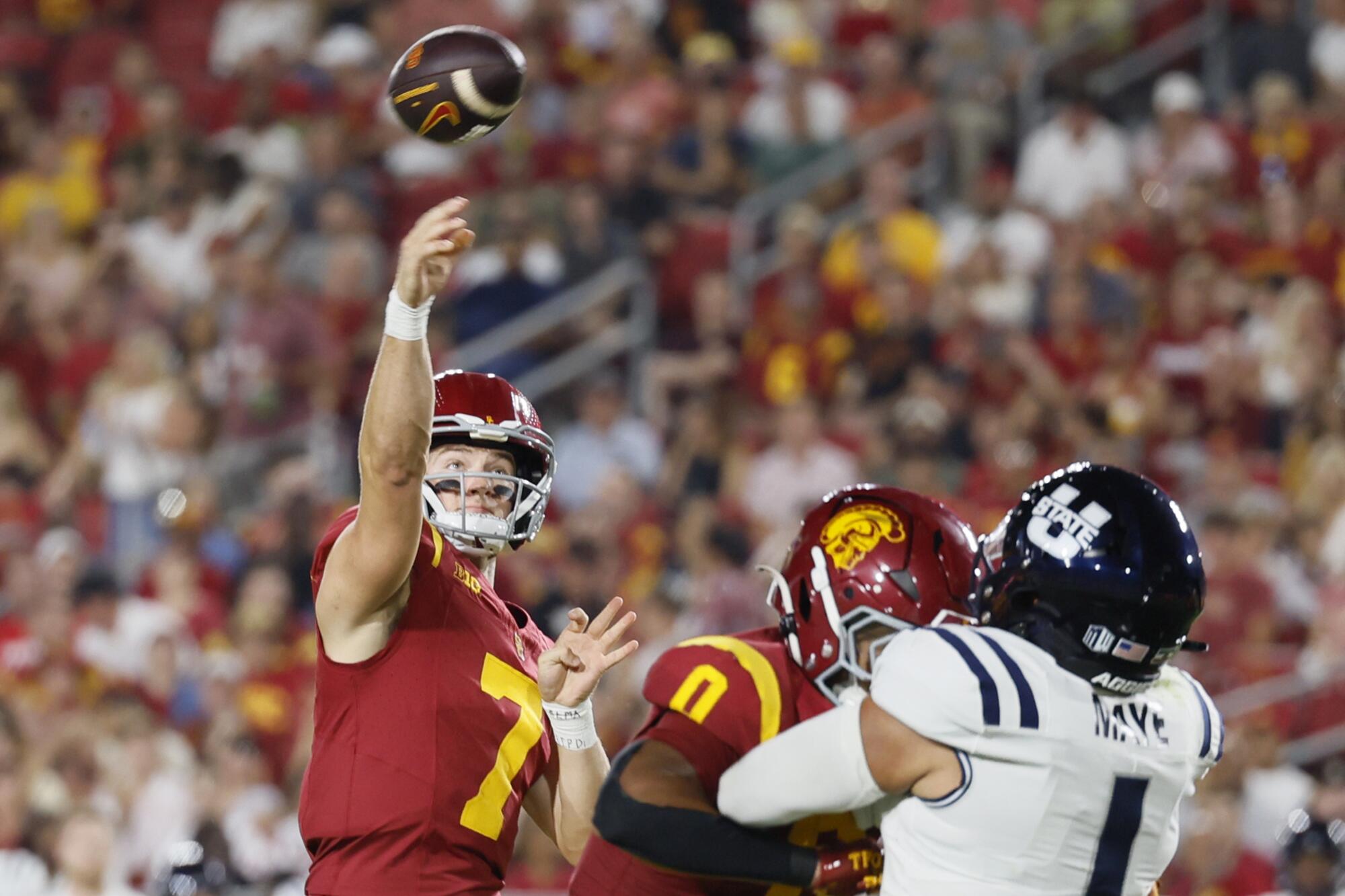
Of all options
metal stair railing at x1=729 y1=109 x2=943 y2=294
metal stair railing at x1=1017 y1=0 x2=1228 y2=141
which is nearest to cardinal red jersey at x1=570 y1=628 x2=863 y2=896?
metal stair railing at x1=729 y1=109 x2=943 y2=294

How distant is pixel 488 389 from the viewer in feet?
13.2

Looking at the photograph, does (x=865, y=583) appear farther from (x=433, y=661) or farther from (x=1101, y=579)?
(x=433, y=661)

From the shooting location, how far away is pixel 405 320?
3381 mm

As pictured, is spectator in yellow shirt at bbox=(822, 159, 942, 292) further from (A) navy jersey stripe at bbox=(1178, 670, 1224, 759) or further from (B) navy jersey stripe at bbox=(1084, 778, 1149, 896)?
(B) navy jersey stripe at bbox=(1084, 778, 1149, 896)

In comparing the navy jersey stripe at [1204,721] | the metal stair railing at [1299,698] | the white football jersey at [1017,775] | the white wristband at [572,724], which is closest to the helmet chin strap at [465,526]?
the white wristband at [572,724]

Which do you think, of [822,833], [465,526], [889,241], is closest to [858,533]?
[822,833]

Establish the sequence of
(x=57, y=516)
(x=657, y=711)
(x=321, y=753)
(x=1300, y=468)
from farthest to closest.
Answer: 1. (x=57, y=516)
2. (x=1300, y=468)
3. (x=321, y=753)
4. (x=657, y=711)

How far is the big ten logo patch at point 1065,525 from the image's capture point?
2.90 m

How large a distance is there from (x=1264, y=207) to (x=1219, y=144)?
1.95ft

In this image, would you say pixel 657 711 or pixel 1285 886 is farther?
pixel 1285 886

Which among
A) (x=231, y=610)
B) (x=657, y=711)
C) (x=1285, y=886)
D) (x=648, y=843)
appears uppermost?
(x=231, y=610)

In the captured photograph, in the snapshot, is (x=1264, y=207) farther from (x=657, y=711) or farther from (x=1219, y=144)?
(x=657, y=711)

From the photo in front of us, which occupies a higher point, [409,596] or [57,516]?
[57,516]

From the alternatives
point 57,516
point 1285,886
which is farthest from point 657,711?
point 57,516
